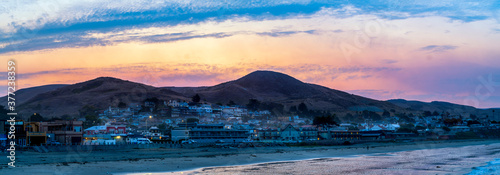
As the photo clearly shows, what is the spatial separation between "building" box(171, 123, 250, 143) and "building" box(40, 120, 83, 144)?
21.9 meters

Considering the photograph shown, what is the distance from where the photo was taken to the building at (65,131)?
61.2 m

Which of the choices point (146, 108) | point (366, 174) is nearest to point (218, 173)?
point (366, 174)

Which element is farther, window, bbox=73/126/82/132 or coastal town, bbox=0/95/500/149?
window, bbox=73/126/82/132

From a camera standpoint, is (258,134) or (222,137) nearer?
(222,137)

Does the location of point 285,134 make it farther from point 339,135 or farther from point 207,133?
point 207,133

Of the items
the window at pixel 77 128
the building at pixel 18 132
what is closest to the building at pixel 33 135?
the building at pixel 18 132

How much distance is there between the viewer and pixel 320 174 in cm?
3469

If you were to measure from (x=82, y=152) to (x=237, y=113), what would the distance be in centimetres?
13703

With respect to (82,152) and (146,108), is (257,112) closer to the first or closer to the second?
(146,108)

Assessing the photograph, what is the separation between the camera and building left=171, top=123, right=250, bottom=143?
276ft

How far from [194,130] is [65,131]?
2758cm

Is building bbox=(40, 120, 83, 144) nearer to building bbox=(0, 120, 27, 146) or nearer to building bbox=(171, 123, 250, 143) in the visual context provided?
building bbox=(0, 120, 27, 146)

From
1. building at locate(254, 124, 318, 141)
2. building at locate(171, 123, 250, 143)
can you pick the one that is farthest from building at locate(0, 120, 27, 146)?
building at locate(254, 124, 318, 141)

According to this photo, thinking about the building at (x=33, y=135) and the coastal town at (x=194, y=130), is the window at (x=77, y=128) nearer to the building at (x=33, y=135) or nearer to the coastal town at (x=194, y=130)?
the coastal town at (x=194, y=130)
